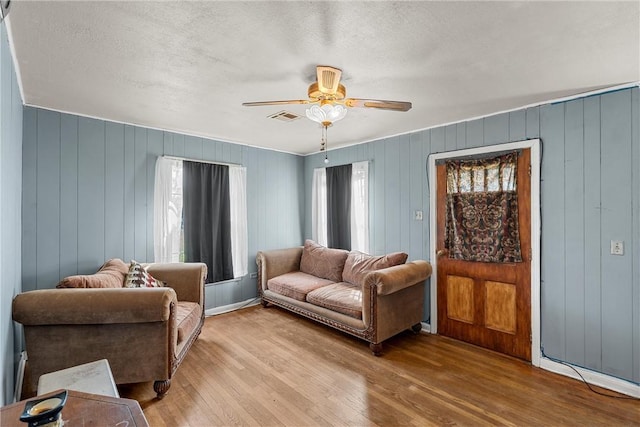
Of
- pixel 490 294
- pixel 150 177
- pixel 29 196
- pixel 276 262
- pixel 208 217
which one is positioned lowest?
pixel 490 294

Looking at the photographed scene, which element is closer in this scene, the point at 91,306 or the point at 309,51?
the point at 309,51

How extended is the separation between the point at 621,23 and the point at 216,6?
2.14 meters

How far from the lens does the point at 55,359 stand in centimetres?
213

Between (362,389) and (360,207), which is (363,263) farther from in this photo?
(362,389)

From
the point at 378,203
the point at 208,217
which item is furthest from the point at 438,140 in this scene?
the point at 208,217

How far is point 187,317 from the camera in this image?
279cm

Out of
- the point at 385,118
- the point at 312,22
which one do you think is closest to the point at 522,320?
the point at 385,118

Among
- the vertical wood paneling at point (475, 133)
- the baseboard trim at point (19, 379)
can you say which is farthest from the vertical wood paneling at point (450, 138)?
the baseboard trim at point (19, 379)

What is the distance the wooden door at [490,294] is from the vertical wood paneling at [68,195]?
397 cm

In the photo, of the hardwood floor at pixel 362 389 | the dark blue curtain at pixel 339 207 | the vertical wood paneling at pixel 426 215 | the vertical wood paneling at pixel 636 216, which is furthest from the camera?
the dark blue curtain at pixel 339 207

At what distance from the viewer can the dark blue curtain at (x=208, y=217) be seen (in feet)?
13.1

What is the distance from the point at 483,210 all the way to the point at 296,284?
2415 mm

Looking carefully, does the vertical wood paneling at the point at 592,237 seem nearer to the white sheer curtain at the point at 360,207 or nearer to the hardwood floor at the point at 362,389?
the hardwood floor at the point at 362,389

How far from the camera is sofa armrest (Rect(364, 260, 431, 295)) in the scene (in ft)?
9.78
